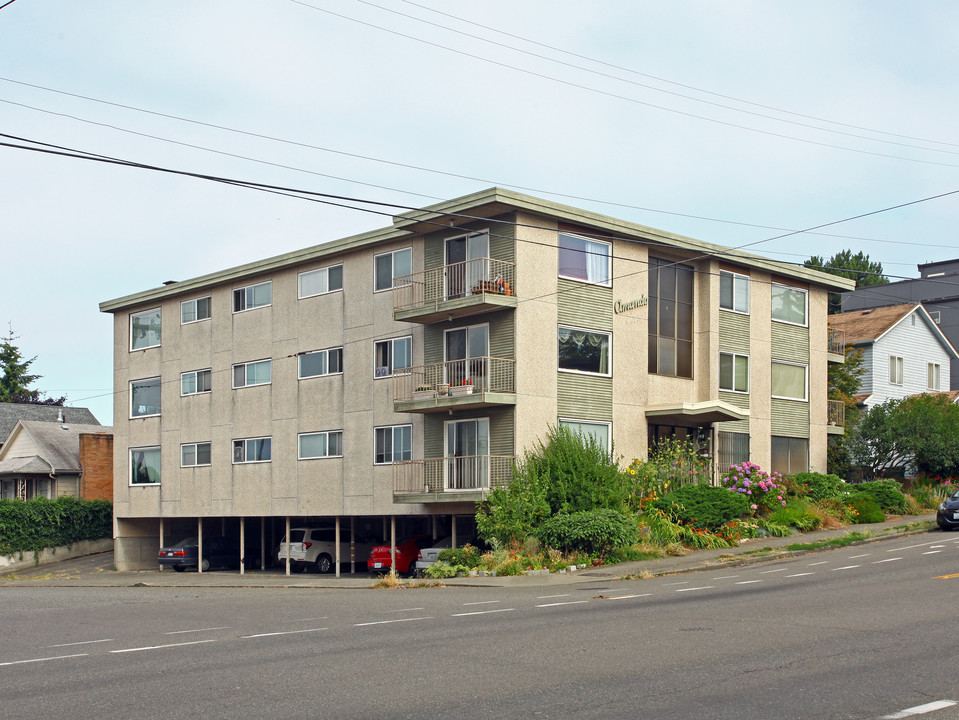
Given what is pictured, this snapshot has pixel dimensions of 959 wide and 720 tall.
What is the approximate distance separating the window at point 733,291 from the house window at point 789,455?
4.96 meters

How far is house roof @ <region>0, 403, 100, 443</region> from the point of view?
61.0 meters

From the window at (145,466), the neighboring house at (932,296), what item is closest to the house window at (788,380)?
the window at (145,466)

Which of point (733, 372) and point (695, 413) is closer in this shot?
point (695, 413)

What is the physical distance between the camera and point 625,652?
1114 centimetres

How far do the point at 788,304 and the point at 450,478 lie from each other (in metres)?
15.4

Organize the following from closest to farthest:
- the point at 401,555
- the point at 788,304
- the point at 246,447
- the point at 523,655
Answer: the point at 523,655 → the point at 401,555 → the point at 246,447 → the point at 788,304

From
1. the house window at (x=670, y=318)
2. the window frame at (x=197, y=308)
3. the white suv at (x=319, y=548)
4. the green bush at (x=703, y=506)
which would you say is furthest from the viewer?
the window frame at (x=197, y=308)

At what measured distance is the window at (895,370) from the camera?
52156 mm

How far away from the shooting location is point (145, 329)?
141 ft

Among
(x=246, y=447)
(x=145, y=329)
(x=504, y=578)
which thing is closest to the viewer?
(x=504, y=578)

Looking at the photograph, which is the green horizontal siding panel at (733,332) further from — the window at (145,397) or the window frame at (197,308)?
the window at (145,397)

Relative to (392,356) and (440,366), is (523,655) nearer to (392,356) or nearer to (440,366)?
(440,366)

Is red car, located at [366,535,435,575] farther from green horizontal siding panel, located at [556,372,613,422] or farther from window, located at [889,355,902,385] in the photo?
window, located at [889,355,902,385]

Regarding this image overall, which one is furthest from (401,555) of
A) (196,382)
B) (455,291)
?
(196,382)
